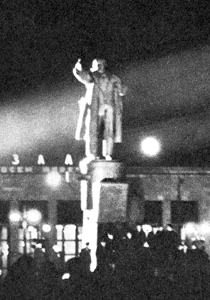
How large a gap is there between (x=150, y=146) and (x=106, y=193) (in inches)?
369

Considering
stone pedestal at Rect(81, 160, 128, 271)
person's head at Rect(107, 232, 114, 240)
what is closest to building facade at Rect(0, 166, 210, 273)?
stone pedestal at Rect(81, 160, 128, 271)

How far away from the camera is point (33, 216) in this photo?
25109mm

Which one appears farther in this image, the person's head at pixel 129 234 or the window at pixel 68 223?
the window at pixel 68 223

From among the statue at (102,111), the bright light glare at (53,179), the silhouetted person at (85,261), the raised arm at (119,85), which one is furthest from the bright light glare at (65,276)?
the bright light glare at (53,179)

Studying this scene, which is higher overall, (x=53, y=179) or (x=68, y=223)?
(x=53, y=179)

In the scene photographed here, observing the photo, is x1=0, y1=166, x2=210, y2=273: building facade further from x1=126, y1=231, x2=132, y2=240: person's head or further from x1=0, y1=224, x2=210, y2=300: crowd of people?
x1=0, y1=224, x2=210, y2=300: crowd of people

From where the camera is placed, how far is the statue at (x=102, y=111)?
56.8 ft

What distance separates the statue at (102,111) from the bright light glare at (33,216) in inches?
308

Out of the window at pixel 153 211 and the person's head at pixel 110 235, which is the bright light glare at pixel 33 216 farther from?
the person's head at pixel 110 235

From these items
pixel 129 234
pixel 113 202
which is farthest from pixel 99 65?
pixel 129 234

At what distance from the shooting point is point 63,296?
9.16 m

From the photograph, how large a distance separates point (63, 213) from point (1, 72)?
460 cm

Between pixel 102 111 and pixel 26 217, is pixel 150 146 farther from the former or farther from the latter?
pixel 102 111

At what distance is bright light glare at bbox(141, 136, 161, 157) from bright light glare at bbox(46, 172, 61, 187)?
8.90 ft
